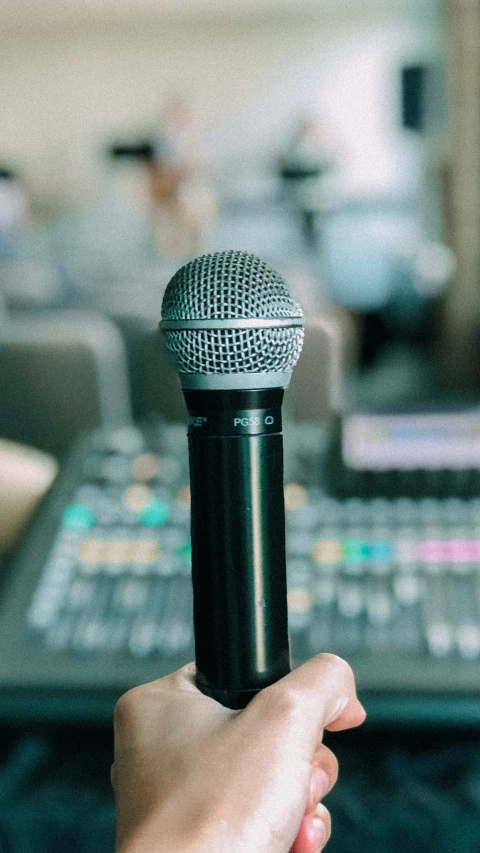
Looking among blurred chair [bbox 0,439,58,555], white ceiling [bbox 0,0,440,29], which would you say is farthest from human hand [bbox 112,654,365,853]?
white ceiling [bbox 0,0,440,29]

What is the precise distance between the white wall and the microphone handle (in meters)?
7.38

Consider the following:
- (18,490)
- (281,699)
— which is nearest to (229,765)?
(281,699)

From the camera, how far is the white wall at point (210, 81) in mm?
7094

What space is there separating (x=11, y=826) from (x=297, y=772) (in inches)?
13.0

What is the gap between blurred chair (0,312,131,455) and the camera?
95 cm

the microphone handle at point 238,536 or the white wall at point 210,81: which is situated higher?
the white wall at point 210,81

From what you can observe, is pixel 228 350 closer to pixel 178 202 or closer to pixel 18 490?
pixel 18 490

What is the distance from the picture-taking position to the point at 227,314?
1.13 feet

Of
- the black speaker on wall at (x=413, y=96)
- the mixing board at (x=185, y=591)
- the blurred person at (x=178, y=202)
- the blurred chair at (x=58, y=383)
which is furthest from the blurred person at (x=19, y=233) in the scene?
the mixing board at (x=185, y=591)

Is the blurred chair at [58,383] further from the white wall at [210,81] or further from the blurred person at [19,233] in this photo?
the white wall at [210,81]

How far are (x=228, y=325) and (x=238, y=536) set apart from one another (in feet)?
0.28

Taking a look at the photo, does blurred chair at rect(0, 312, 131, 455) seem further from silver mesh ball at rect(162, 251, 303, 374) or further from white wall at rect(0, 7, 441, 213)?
white wall at rect(0, 7, 441, 213)

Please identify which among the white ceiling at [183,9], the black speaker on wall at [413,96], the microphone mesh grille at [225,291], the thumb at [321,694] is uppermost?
the white ceiling at [183,9]

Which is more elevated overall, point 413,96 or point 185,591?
point 413,96
